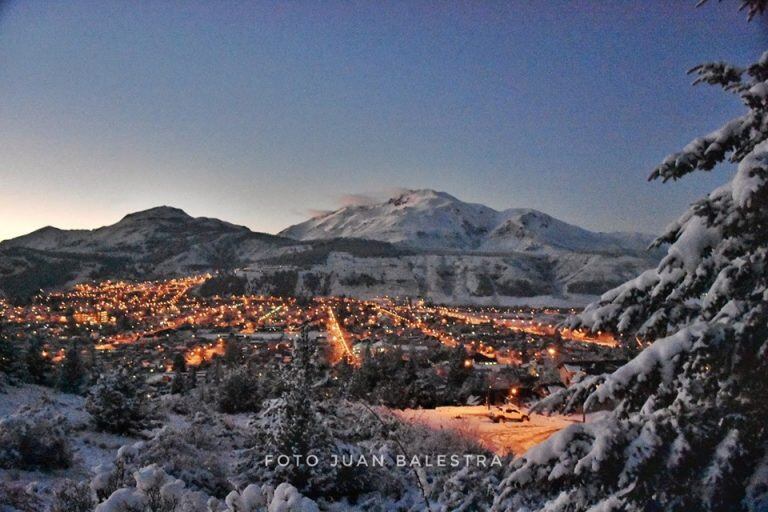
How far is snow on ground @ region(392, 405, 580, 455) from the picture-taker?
19.4 metres

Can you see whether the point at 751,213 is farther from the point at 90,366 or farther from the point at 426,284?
the point at 426,284

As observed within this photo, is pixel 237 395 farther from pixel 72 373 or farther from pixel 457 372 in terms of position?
pixel 457 372

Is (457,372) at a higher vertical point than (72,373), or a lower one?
lower

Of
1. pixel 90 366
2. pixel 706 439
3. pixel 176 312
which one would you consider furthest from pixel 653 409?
pixel 176 312

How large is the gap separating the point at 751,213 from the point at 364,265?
196114 millimetres

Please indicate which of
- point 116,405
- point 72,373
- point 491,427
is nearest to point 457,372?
point 491,427

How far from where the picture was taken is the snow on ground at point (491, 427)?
63.7ft

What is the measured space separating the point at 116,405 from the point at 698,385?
17756 mm

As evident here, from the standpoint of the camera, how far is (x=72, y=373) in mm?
28922

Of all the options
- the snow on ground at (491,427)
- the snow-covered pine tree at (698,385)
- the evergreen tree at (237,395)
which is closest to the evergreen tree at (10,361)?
the evergreen tree at (237,395)

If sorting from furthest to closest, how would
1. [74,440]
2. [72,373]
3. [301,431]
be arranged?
[72,373]
[74,440]
[301,431]

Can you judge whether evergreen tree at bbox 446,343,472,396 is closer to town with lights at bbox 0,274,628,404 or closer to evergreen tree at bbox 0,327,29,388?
town with lights at bbox 0,274,628,404

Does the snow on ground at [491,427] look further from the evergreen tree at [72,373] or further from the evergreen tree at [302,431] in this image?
the evergreen tree at [72,373]

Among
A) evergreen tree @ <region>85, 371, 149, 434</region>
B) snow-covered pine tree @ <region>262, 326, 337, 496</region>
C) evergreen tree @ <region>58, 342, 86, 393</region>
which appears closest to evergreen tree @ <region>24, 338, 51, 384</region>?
evergreen tree @ <region>58, 342, 86, 393</region>
